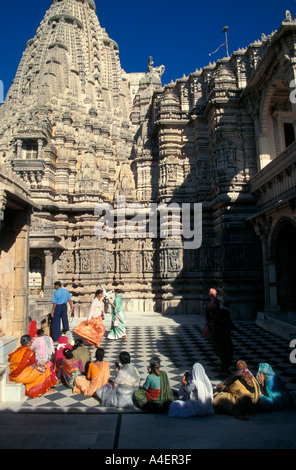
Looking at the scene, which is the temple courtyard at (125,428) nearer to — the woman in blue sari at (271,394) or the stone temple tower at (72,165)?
the woman in blue sari at (271,394)

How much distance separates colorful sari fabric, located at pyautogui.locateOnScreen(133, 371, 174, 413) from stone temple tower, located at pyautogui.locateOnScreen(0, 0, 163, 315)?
10.5m

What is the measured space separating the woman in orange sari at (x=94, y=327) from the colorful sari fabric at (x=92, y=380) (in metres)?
3.12

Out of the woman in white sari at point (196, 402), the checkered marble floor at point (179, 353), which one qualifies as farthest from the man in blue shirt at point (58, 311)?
the woman in white sari at point (196, 402)

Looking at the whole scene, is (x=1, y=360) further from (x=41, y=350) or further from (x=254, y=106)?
(x=254, y=106)

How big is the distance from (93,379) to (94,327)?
3511 millimetres

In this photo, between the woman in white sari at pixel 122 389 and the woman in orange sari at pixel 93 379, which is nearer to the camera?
the woman in white sari at pixel 122 389

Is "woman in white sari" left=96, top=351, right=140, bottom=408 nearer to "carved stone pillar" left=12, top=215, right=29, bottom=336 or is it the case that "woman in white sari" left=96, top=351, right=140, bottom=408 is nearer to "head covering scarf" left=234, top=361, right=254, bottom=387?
"head covering scarf" left=234, top=361, right=254, bottom=387

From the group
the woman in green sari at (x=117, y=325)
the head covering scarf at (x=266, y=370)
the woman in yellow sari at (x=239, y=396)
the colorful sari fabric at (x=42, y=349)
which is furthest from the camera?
the woman in green sari at (x=117, y=325)

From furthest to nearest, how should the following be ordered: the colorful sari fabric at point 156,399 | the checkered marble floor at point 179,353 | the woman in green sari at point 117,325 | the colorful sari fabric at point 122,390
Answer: the woman in green sari at point 117,325
the checkered marble floor at point 179,353
the colorful sari fabric at point 122,390
the colorful sari fabric at point 156,399

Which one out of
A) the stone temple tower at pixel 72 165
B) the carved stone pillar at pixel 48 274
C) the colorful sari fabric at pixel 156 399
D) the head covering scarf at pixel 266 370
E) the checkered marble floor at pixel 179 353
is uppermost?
the stone temple tower at pixel 72 165

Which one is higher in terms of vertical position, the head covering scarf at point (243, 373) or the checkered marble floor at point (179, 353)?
the head covering scarf at point (243, 373)

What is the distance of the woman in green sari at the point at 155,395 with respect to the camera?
5.17 m
